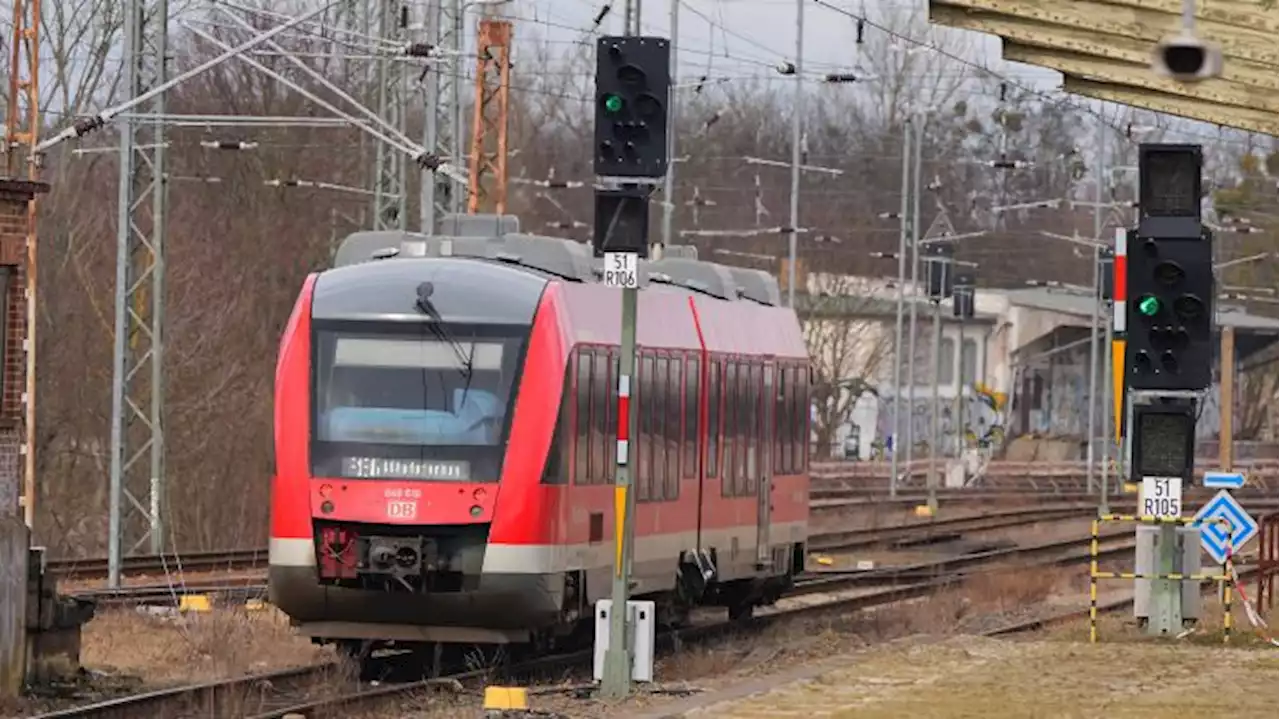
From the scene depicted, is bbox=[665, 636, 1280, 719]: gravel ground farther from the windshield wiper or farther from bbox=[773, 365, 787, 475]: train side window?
bbox=[773, 365, 787, 475]: train side window

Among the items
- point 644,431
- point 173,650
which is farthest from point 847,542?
point 173,650

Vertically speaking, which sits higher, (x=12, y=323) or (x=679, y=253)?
(x=679, y=253)

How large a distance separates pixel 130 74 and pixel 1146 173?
10.4 meters

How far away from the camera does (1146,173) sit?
Result: 80.7ft

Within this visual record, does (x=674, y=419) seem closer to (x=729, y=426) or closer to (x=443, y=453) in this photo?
(x=729, y=426)

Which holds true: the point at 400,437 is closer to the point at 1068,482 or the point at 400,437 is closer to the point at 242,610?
the point at 242,610

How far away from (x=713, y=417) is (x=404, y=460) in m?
5.25

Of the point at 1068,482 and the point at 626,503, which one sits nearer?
the point at 626,503

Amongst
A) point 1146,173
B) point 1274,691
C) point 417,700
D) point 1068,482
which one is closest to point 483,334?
point 417,700

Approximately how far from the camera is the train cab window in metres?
20.8

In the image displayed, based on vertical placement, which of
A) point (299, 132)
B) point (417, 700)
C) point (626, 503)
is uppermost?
point (299, 132)

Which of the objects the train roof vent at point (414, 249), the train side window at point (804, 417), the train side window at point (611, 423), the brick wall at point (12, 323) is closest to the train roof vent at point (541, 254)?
the train roof vent at point (414, 249)

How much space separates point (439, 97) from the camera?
34812 mm

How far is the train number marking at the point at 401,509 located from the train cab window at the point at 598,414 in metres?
1.82
